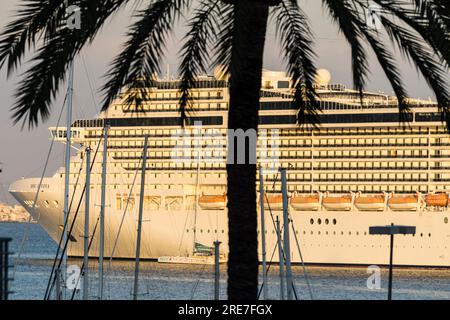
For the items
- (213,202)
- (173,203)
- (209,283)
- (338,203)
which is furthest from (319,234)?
(173,203)

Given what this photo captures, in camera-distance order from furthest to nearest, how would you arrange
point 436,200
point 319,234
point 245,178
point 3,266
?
1. point 319,234
2. point 436,200
3. point 245,178
4. point 3,266

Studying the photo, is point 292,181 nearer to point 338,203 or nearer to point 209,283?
point 338,203

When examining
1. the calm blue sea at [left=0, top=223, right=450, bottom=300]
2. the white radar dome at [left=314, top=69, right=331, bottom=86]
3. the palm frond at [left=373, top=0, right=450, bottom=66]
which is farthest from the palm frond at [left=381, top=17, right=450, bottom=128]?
the white radar dome at [left=314, top=69, right=331, bottom=86]

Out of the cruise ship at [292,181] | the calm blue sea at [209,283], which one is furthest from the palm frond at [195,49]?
the cruise ship at [292,181]

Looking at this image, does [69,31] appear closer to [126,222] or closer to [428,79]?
[428,79]

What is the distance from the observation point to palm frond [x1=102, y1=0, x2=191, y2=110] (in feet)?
44.7

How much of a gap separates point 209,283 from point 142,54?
4064 centimetres

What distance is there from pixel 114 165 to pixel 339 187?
9.74m

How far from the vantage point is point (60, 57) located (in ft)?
43.6

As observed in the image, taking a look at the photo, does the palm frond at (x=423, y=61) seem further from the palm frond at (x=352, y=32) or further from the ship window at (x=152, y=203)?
the ship window at (x=152, y=203)

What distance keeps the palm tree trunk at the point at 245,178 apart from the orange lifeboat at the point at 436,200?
44.5m

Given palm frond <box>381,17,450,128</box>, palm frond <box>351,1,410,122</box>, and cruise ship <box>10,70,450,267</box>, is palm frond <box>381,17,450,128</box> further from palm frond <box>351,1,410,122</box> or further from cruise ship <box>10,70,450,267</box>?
cruise ship <box>10,70,450,267</box>

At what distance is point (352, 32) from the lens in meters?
13.4

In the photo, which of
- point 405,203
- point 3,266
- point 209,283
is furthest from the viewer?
point 405,203
